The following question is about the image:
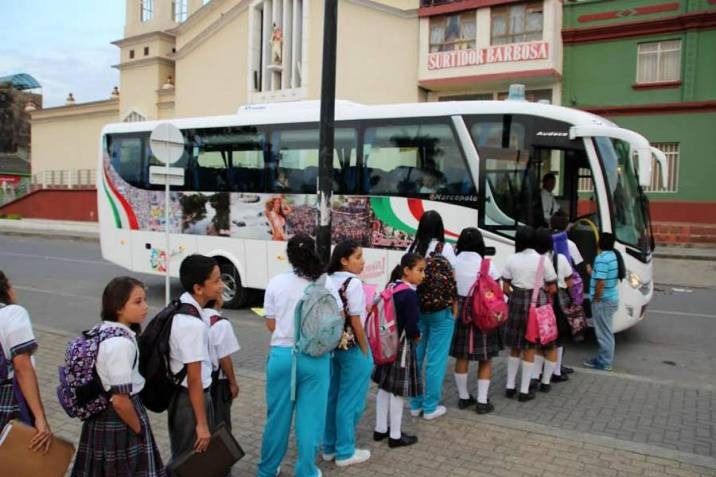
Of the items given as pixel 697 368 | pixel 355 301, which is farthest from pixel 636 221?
pixel 355 301

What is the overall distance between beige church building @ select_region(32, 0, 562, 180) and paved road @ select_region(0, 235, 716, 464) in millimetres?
13475

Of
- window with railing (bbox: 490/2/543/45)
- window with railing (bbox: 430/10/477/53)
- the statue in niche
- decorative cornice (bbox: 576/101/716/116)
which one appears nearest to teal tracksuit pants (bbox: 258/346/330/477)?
decorative cornice (bbox: 576/101/716/116)

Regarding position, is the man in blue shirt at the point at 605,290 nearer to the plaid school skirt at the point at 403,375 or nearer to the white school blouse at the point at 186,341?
the plaid school skirt at the point at 403,375

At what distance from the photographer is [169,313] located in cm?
332

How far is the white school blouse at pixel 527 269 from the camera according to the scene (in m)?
5.91

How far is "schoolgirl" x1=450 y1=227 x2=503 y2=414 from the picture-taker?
5.58 m

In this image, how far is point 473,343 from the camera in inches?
221

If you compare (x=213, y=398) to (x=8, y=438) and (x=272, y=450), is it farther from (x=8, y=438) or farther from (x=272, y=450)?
(x=8, y=438)

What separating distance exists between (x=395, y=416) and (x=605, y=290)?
10.5ft

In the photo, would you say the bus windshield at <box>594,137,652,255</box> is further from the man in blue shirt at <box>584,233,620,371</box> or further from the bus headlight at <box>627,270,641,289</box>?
the man in blue shirt at <box>584,233,620,371</box>

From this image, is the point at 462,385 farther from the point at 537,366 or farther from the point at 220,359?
the point at 220,359

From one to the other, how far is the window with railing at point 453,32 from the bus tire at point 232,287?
17.6 m

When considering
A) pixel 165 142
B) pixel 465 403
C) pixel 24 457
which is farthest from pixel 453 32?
pixel 24 457

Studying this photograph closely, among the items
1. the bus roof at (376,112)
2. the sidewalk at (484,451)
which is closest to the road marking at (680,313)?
the bus roof at (376,112)
